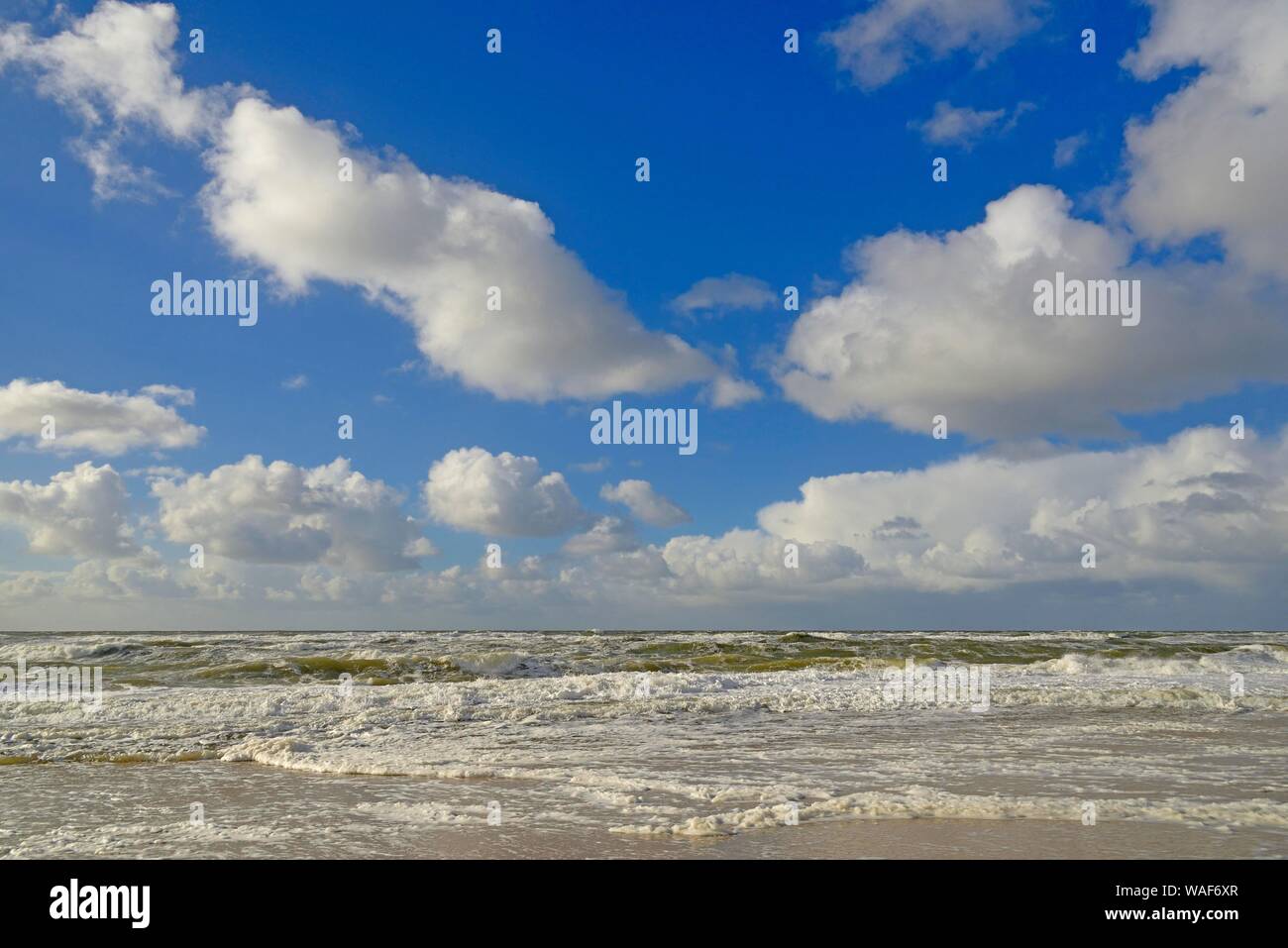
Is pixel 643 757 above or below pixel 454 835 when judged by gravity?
below

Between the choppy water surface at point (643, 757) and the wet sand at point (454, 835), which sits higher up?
the wet sand at point (454, 835)

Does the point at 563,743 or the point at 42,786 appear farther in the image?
the point at 563,743

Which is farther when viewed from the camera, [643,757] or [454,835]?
[643,757]

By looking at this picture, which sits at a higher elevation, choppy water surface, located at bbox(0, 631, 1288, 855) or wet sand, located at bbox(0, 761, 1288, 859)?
wet sand, located at bbox(0, 761, 1288, 859)

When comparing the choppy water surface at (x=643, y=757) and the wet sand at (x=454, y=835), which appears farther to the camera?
the choppy water surface at (x=643, y=757)

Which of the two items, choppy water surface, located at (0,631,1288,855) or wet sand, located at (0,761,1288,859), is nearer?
wet sand, located at (0,761,1288,859)

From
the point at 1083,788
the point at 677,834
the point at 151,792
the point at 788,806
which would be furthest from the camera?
the point at 151,792

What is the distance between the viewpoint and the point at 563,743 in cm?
1448
